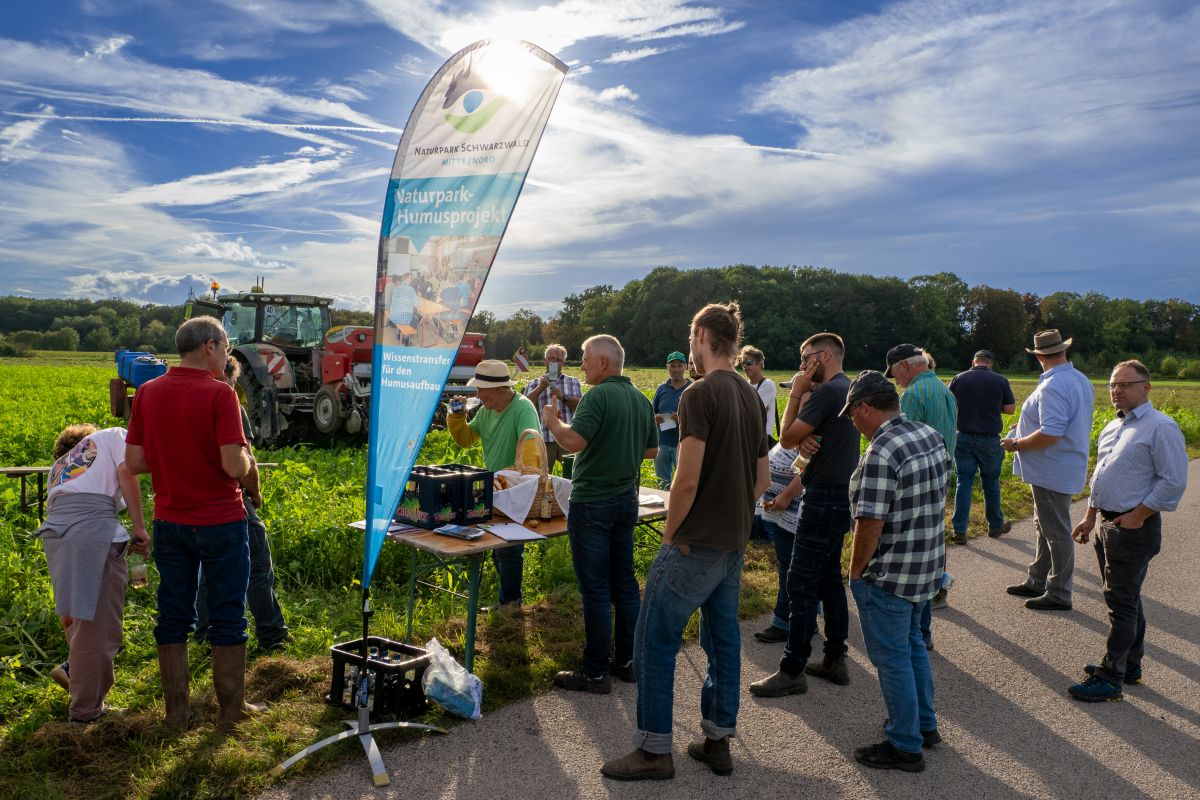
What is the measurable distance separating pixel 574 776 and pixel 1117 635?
3041 mm

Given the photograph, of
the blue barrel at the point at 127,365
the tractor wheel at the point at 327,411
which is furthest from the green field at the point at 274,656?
the blue barrel at the point at 127,365

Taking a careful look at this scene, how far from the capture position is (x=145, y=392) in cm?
373

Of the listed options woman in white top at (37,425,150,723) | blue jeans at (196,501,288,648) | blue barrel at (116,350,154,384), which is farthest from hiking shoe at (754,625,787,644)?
blue barrel at (116,350,154,384)

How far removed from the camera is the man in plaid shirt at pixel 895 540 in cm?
358

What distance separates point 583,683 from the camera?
14.7 ft

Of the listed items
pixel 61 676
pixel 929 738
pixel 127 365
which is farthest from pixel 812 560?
pixel 127 365

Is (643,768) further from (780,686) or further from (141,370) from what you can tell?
(141,370)

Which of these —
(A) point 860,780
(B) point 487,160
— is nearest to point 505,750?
(A) point 860,780

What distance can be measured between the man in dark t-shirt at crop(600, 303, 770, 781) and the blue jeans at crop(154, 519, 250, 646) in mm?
1859

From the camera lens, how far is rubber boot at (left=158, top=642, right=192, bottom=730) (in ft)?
12.9

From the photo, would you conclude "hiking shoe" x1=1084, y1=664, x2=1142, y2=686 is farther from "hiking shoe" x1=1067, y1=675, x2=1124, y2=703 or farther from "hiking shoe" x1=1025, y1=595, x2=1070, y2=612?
"hiking shoe" x1=1025, y1=595, x2=1070, y2=612

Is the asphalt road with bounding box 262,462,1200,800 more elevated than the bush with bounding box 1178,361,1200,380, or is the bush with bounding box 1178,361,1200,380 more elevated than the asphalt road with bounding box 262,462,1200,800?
the bush with bounding box 1178,361,1200,380

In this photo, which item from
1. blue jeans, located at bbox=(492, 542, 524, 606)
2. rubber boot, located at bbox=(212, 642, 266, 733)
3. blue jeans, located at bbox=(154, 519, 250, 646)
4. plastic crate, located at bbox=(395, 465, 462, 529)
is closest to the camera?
blue jeans, located at bbox=(154, 519, 250, 646)

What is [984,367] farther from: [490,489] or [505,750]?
[505,750]
